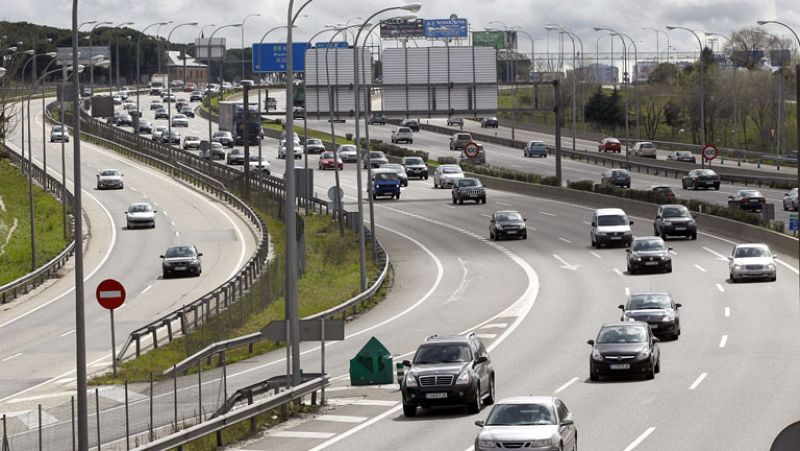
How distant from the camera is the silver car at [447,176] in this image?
100125 mm

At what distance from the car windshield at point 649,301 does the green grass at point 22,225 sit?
32.9 meters

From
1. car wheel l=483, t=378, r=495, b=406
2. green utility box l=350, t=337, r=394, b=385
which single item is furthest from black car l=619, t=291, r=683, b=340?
car wheel l=483, t=378, r=495, b=406

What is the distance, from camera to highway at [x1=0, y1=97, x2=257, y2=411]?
142 ft

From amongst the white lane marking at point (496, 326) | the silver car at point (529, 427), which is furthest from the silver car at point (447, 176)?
the silver car at point (529, 427)

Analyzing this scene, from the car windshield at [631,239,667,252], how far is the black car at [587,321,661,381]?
72.6 feet

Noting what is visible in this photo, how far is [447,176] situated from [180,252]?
38291 millimetres

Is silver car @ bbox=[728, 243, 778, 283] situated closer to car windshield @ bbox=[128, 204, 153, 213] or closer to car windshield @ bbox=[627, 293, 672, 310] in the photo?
car windshield @ bbox=[627, 293, 672, 310]

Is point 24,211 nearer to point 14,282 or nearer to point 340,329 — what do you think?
point 14,282

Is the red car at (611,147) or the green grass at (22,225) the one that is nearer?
the green grass at (22,225)

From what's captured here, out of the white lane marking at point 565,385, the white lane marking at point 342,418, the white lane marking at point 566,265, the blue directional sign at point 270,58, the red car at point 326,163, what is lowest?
the white lane marking at point 565,385

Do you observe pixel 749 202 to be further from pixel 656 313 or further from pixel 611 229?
pixel 656 313

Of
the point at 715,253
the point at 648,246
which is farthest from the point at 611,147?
the point at 648,246

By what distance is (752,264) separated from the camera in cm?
5403

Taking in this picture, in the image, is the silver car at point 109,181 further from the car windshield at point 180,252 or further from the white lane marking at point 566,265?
the white lane marking at point 566,265
